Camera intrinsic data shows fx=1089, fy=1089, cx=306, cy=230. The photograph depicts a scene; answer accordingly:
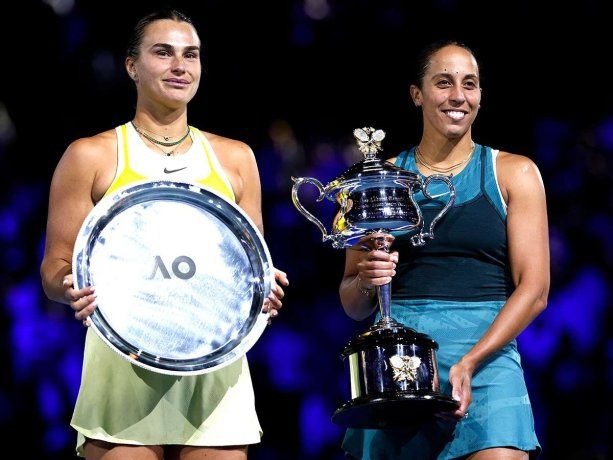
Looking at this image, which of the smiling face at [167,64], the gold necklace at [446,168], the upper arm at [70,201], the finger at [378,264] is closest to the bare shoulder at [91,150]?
the upper arm at [70,201]

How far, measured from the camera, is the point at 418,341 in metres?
2.02

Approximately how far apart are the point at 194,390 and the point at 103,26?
1.45m

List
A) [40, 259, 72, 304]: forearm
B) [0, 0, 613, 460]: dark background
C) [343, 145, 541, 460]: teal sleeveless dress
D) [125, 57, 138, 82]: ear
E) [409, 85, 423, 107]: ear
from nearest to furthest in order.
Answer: [40, 259, 72, 304]: forearm < [343, 145, 541, 460]: teal sleeveless dress < [125, 57, 138, 82]: ear < [409, 85, 423, 107]: ear < [0, 0, 613, 460]: dark background

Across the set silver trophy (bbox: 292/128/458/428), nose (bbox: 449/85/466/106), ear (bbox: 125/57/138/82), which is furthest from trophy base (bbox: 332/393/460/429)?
ear (bbox: 125/57/138/82)

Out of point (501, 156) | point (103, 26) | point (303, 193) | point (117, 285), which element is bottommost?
point (117, 285)

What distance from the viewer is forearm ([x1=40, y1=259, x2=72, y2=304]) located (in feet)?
6.51

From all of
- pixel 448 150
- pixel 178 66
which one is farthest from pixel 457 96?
pixel 178 66

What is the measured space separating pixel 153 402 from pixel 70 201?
1.34 feet

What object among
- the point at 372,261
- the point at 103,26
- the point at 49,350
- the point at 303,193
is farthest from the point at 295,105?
the point at 372,261

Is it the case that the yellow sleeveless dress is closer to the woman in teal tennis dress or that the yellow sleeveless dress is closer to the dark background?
the woman in teal tennis dress

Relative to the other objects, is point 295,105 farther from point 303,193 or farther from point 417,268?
point 417,268

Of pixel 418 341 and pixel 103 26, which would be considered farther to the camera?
pixel 103 26

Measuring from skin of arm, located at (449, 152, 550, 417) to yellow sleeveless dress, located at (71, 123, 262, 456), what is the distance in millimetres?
414

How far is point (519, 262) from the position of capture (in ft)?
7.08
